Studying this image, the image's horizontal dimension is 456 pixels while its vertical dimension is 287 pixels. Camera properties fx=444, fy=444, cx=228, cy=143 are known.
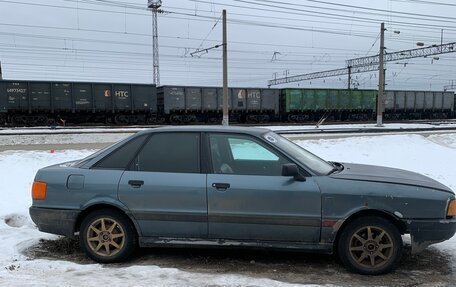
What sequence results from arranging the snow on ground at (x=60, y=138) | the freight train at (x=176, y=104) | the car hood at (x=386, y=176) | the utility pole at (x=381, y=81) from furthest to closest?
the utility pole at (x=381, y=81), the freight train at (x=176, y=104), the snow on ground at (x=60, y=138), the car hood at (x=386, y=176)

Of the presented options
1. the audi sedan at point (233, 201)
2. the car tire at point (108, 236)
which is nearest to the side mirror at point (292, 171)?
the audi sedan at point (233, 201)

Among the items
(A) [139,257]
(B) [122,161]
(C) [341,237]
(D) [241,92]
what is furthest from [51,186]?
(D) [241,92]

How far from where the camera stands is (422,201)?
4.27 meters

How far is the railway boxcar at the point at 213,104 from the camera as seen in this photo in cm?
3197

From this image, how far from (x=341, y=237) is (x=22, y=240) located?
3689 millimetres

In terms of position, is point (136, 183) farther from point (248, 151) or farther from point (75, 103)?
point (75, 103)

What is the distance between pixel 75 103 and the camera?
28625 millimetres

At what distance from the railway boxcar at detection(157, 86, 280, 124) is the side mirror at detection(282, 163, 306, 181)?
2783cm

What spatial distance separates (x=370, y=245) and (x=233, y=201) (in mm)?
1404

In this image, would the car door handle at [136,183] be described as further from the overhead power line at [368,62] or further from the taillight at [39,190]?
the overhead power line at [368,62]

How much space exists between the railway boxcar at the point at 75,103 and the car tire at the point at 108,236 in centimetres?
2332

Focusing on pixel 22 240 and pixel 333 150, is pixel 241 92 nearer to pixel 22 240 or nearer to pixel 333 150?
pixel 333 150

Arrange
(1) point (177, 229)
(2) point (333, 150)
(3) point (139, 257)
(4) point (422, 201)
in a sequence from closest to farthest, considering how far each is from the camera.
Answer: (4) point (422, 201) → (1) point (177, 229) → (3) point (139, 257) → (2) point (333, 150)

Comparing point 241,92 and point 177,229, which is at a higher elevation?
point 241,92
